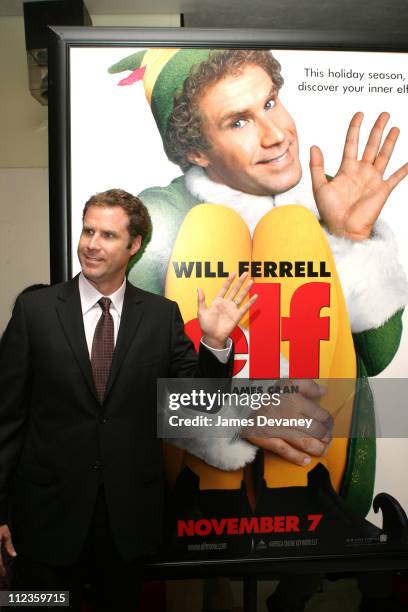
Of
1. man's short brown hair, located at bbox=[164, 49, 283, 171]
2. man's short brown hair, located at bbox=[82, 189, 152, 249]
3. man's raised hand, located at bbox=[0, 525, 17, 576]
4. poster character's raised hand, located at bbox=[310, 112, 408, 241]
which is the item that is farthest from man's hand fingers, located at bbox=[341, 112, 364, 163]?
man's raised hand, located at bbox=[0, 525, 17, 576]

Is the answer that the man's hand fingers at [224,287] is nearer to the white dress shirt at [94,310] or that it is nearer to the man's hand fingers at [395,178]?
the white dress shirt at [94,310]

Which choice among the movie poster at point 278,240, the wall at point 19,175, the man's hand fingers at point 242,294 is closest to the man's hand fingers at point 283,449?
the movie poster at point 278,240

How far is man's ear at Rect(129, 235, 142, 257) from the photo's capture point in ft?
5.55

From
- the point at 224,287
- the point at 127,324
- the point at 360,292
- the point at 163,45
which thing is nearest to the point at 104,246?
the point at 127,324

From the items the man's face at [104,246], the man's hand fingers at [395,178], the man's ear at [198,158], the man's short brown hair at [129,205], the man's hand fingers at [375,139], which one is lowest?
the man's face at [104,246]

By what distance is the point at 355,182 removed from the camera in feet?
5.92

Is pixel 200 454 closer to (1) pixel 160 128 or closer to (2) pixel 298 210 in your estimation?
(2) pixel 298 210

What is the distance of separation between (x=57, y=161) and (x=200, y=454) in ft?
3.41

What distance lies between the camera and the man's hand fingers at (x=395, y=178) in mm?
1821

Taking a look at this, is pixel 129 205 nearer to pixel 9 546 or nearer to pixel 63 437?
pixel 63 437

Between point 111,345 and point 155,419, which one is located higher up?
point 111,345

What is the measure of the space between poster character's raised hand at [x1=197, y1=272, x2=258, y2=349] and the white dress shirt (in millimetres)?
41

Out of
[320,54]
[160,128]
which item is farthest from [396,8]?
[160,128]

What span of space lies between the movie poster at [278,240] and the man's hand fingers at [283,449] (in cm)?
1
